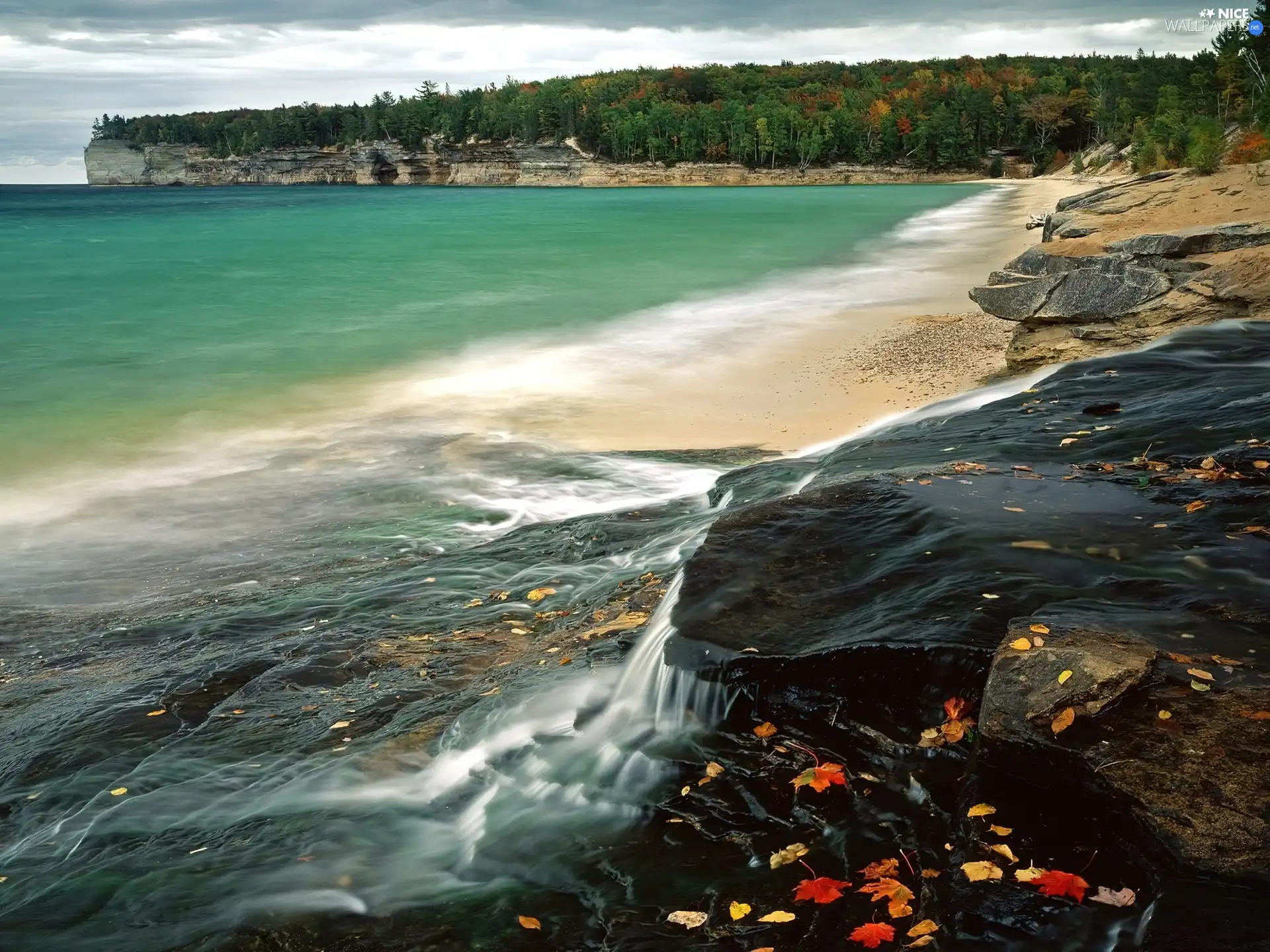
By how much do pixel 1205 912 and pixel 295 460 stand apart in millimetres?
11614

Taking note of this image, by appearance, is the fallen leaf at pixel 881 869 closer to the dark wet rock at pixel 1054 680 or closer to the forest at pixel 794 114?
the dark wet rock at pixel 1054 680

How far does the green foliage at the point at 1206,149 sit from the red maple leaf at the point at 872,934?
21.6 meters

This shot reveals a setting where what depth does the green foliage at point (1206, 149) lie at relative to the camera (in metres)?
21.6

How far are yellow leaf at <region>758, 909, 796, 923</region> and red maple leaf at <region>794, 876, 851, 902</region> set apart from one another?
2.9 inches

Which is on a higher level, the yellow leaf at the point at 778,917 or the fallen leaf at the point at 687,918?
the yellow leaf at the point at 778,917

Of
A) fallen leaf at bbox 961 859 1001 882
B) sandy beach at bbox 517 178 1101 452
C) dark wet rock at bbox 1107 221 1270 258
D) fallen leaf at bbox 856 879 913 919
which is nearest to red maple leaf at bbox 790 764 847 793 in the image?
fallen leaf at bbox 856 879 913 919

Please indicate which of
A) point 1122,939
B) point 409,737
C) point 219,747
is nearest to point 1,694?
point 219,747

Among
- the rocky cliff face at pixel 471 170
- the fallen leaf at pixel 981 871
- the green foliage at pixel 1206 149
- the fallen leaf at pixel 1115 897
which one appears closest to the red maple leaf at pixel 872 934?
the fallen leaf at pixel 981 871

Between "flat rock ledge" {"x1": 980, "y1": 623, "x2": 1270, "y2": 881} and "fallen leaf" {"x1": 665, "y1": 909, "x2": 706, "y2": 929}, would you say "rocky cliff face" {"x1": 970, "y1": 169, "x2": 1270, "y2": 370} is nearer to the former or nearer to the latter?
"flat rock ledge" {"x1": 980, "y1": 623, "x2": 1270, "y2": 881}

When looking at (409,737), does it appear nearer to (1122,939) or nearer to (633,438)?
(1122,939)

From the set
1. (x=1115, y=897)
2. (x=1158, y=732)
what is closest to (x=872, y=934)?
(x=1115, y=897)

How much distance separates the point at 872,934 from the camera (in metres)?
3.44

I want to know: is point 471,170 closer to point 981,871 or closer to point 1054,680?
point 1054,680

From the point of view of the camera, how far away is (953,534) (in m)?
5.50
